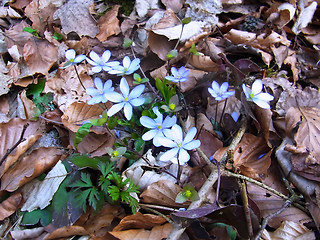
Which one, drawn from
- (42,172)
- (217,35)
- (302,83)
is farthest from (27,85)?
(302,83)

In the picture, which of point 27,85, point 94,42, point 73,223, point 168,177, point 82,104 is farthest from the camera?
point 94,42

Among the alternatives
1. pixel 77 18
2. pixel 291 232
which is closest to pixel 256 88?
pixel 291 232

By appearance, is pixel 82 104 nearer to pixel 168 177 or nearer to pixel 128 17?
pixel 168 177

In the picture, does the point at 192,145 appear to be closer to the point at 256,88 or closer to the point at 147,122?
the point at 147,122

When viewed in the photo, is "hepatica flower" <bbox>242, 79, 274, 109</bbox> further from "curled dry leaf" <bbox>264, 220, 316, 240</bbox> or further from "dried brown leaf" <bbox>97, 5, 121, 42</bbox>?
"dried brown leaf" <bbox>97, 5, 121, 42</bbox>

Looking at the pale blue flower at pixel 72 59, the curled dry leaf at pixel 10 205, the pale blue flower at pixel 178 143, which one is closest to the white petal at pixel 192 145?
the pale blue flower at pixel 178 143

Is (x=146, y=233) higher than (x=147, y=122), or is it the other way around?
(x=147, y=122)
